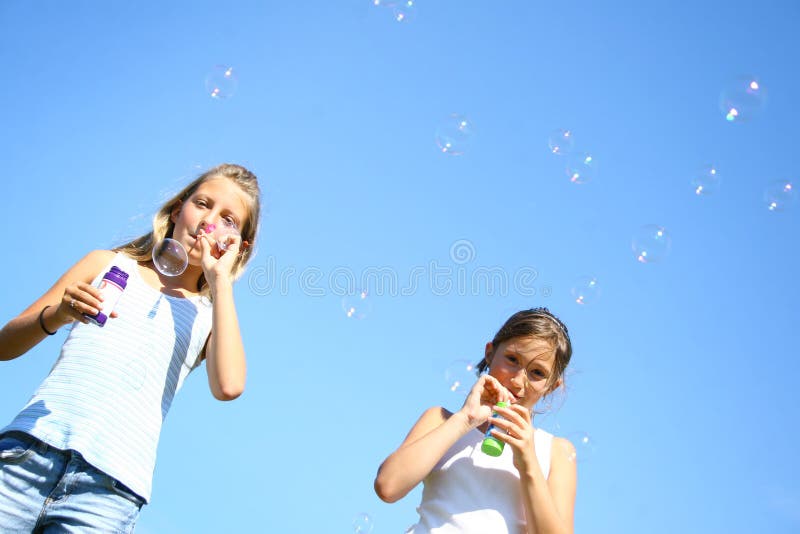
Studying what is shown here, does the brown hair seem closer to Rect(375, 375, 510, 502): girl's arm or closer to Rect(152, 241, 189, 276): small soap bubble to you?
Rect(375, 375, 510, 502): girl's arm

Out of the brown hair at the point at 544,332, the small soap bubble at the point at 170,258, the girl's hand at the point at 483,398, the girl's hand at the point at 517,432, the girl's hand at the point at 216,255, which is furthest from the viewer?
the brown hair at the point at 544,332

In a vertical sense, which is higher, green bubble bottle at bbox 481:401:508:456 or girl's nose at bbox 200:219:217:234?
girl's nose at bbox 200:219:217:234

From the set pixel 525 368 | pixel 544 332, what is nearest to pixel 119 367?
pixel 525 368

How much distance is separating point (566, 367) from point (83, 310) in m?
2.70

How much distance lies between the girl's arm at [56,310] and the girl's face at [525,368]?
2.07 m

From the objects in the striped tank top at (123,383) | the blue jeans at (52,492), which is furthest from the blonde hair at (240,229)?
the blue jeans at (52,492)

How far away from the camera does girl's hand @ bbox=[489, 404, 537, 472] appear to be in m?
3.70

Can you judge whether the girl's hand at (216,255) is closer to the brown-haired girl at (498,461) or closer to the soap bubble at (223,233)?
the soap bubble at (223,233)

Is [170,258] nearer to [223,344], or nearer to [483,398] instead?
[223,344]

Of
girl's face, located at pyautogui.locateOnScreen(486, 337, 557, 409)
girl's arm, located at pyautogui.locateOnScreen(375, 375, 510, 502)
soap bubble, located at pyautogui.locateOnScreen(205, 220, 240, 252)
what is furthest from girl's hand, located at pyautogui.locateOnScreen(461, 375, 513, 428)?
soap bubble, located at pyautogui.locateOnScreen(205, 220, 240, 252)

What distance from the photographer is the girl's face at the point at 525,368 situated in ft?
13.6

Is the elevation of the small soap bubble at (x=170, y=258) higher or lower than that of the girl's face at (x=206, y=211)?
lower

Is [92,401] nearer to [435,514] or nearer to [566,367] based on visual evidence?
[435,514]

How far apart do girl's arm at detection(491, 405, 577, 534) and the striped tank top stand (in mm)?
1631
